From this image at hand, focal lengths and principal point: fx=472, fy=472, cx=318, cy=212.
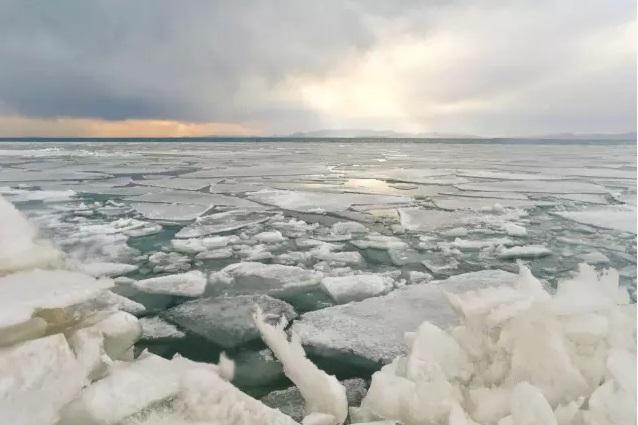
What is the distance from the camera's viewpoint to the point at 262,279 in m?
3.59

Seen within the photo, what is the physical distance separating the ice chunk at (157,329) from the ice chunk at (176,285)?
0.43 metres

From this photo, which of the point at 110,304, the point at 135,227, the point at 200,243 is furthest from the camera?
the point at 135,227

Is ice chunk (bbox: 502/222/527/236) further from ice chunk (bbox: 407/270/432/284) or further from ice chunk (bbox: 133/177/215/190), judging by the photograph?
ice chunk (bbox: 133/177/215/190)

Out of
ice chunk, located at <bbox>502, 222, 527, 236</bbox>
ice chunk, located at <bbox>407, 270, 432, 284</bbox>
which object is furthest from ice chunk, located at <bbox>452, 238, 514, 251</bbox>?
ice chunk, located at <bbox>407, 270, 432, 284</bbox>

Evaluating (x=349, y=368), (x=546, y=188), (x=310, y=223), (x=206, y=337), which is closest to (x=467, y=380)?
(x=349, y=368)

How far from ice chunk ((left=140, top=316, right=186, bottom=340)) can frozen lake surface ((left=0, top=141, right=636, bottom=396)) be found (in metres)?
0.01

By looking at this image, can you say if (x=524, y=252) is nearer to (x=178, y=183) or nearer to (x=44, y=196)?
(x=44, y=196)

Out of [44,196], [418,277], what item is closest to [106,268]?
[418,277]

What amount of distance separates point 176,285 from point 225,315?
68 centimetres

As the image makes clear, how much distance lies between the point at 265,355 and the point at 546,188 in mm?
8574

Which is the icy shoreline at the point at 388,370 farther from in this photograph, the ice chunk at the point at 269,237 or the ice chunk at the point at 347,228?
the ice chunk at the point at 347,228

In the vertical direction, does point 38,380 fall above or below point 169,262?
above

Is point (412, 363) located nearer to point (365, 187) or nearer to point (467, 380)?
point (467, 380)

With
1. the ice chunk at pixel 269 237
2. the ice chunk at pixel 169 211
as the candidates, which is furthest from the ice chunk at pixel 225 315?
the ice chunk at pixel 169 211
